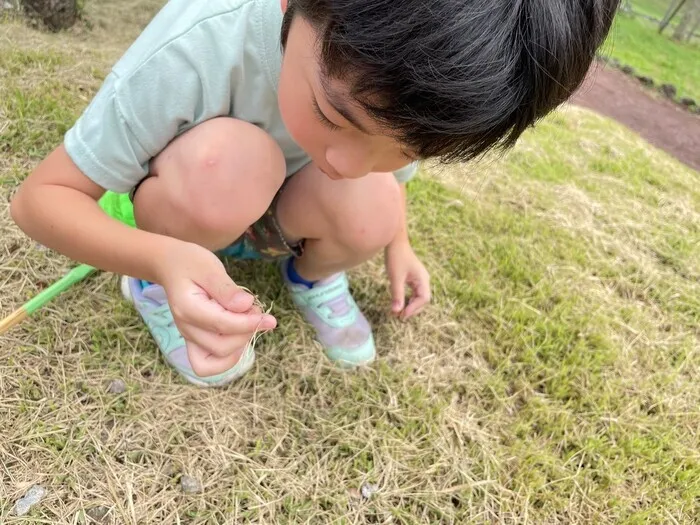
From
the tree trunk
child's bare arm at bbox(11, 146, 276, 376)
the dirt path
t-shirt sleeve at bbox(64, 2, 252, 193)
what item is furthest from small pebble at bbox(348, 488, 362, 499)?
the dirt path

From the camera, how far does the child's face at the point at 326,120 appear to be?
780 millimetres

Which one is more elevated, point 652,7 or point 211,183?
point 211,183

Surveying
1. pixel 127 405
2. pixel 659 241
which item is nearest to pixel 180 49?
pixel 127 405

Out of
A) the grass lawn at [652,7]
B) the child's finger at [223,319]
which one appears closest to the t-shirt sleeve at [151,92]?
the child's finger at [223,319]

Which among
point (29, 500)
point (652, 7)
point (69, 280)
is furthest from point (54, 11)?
point (652, 7)

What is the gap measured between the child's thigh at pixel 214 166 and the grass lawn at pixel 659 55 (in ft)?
23.8

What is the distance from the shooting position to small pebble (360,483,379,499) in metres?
1.14

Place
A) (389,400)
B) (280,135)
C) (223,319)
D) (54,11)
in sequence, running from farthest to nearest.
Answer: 1. (54,11)
2. (389,400)
3. (280,135)
4. (223,319)

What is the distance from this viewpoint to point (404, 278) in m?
1.44

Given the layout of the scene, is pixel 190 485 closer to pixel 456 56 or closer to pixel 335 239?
pixel 335 239

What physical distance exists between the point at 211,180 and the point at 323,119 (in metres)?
0.29

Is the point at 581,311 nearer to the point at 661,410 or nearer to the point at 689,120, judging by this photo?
the point at 661,410

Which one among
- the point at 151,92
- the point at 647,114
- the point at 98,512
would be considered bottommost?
the point at 647,114

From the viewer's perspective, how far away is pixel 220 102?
104 centimetres
